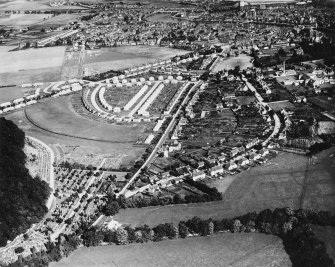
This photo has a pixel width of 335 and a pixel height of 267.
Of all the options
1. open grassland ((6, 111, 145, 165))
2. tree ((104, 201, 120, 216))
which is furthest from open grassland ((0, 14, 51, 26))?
tree ((104, 201, 120, 216))

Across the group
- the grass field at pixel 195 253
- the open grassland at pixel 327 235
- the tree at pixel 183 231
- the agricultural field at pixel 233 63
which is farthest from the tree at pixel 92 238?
the agricultural field at pixel 233 63

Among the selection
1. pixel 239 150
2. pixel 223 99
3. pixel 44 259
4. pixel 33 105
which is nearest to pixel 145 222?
pixel 44 259

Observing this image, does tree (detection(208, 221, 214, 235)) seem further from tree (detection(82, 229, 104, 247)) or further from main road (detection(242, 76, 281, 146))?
main road (detection(242, 76, 281, 146))

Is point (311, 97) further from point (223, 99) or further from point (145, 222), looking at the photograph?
point (145, 222)

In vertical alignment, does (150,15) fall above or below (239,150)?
above

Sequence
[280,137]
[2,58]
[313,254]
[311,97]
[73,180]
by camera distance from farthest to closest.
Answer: [2,58], [311,97], [280,137], [73,180], [313,254]
